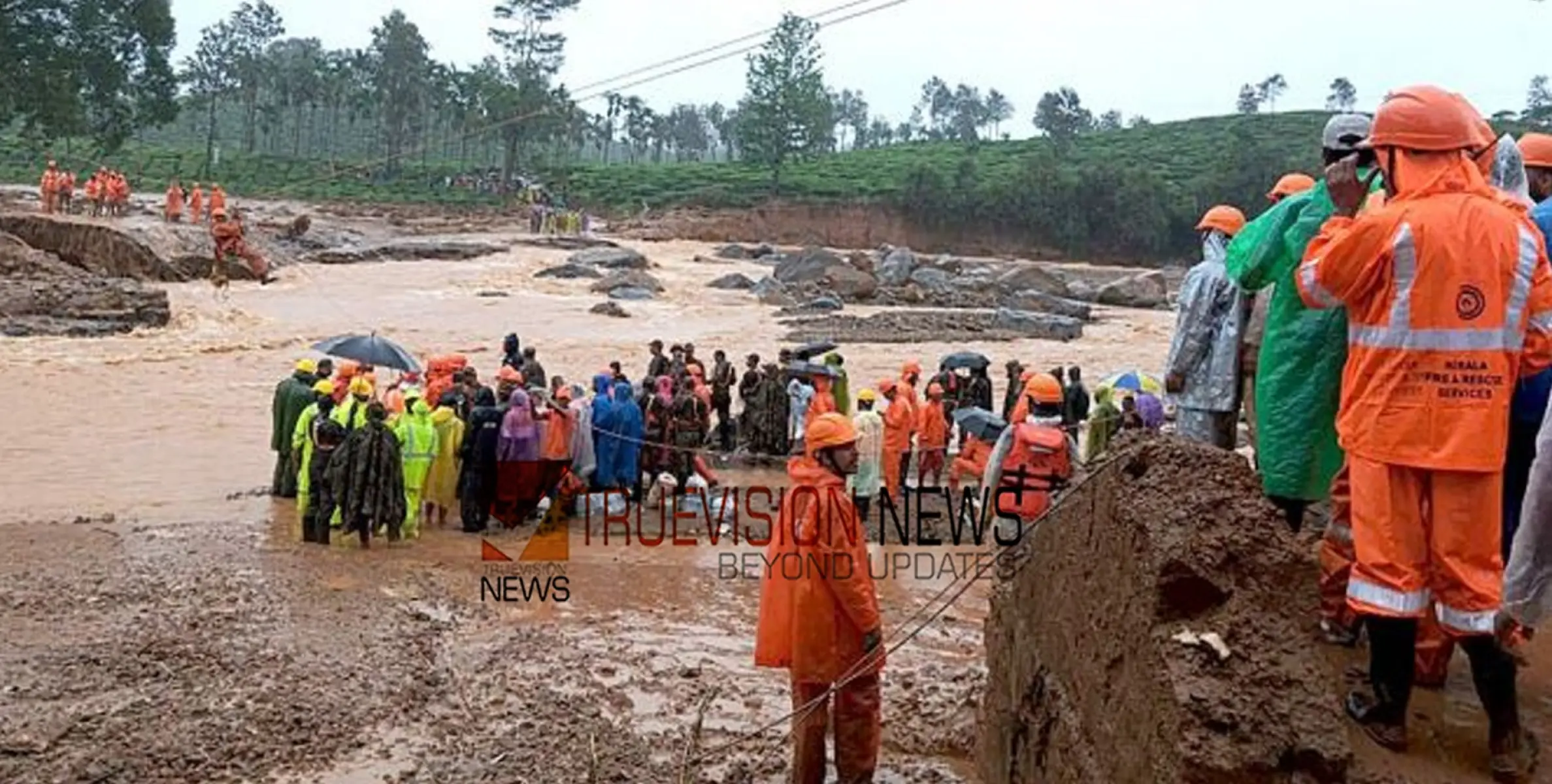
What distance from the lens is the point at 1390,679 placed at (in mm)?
3359

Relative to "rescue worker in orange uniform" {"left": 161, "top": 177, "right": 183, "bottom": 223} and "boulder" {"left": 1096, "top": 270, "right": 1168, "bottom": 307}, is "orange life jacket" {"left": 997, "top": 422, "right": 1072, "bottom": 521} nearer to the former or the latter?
"rescue worker in orange uniform" {"left": 161, "top": 177, "right": 183, "bottom": 223}

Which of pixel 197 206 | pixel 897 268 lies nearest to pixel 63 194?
pixel 197 206

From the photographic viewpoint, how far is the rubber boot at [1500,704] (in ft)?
10.7

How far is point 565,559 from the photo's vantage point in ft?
34.7

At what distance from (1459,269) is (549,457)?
9.45m

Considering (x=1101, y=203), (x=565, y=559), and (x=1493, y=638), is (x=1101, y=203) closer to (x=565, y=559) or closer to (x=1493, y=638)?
(x=565, y=559)

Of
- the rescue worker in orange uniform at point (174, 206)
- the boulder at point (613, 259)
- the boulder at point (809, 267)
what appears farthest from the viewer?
the boulder at point (613, 259)

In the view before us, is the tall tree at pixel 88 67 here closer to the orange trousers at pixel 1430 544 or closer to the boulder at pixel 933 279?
the boulder at pixel 933 279

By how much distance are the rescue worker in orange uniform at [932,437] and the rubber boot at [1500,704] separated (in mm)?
9862

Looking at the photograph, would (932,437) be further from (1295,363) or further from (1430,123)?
(1430,123)

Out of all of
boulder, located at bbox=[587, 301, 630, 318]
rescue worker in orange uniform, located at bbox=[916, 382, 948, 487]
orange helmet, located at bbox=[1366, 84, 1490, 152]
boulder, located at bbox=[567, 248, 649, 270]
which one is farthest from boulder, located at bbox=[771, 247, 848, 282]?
orange helmet, located at bbox=[1366, 84, 1490, 152]

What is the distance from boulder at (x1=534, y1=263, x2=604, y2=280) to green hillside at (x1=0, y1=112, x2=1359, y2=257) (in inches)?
810

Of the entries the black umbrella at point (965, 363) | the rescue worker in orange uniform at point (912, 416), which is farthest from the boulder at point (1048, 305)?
the rescue worker in orange uniform at point (912, 416)

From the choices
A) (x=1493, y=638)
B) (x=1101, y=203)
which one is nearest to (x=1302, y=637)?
(x=1493, y=638)
